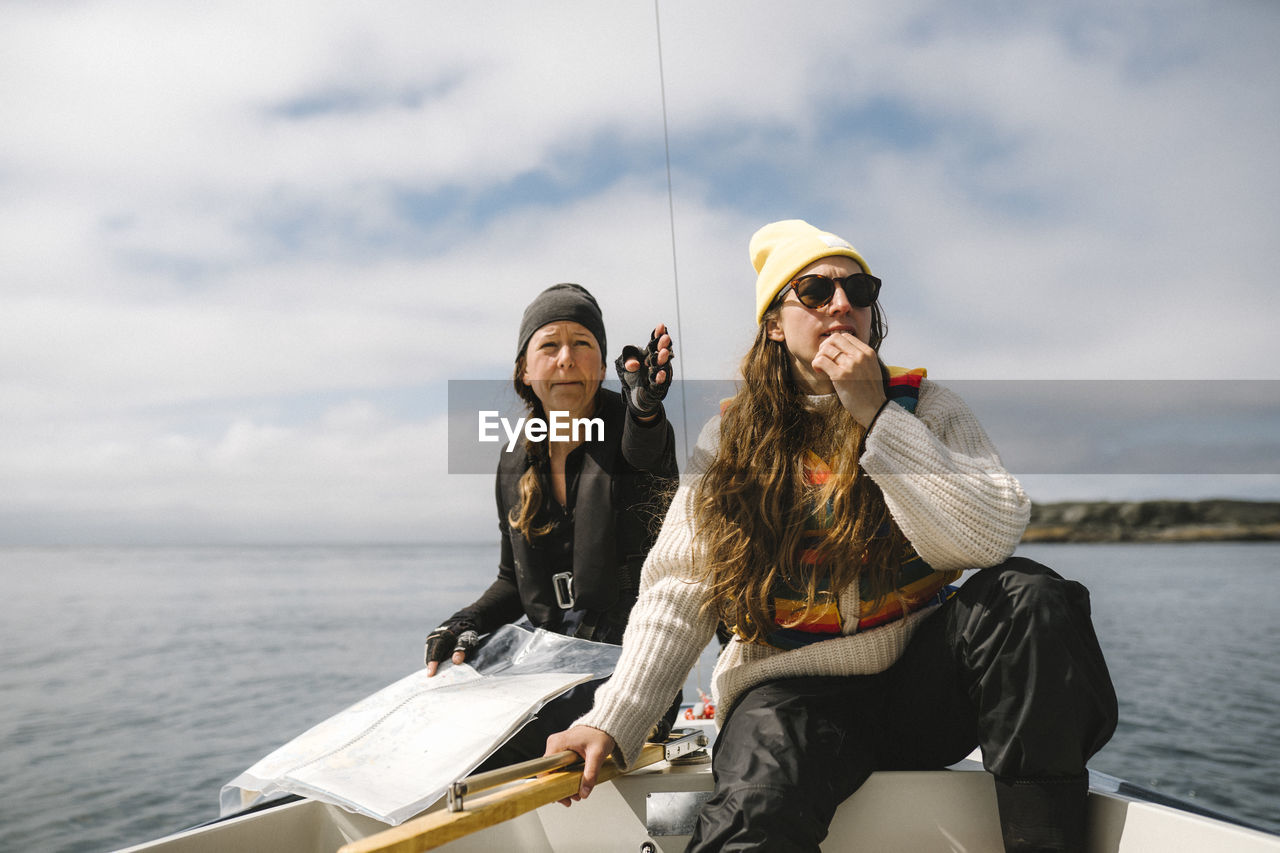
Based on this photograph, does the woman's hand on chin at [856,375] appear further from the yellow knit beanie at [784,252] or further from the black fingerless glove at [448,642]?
the black fingerless glove at [448,642]

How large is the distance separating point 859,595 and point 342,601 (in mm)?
26574

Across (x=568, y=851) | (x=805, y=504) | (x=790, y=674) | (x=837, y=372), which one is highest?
(x=837, y=372)

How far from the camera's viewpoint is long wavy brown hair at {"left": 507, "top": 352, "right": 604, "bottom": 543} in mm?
2133

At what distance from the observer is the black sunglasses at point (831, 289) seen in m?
1.51

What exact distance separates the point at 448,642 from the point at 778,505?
0.91 m

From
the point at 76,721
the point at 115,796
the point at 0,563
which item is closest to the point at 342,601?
the point at 76,721

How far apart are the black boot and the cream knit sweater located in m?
0.28

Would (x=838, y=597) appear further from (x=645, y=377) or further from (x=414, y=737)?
(x=414, y=737)

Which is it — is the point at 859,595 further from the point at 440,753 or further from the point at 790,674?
the point at 440,753

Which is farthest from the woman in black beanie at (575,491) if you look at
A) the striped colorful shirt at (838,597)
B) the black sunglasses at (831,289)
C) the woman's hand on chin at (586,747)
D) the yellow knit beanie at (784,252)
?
the woman's hand on chin at (586,747)

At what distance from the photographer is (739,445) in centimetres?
157

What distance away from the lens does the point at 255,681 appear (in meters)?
14.2

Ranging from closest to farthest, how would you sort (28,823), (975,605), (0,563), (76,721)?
(975,605) → (28,823) → (76,721) → (0,563)
